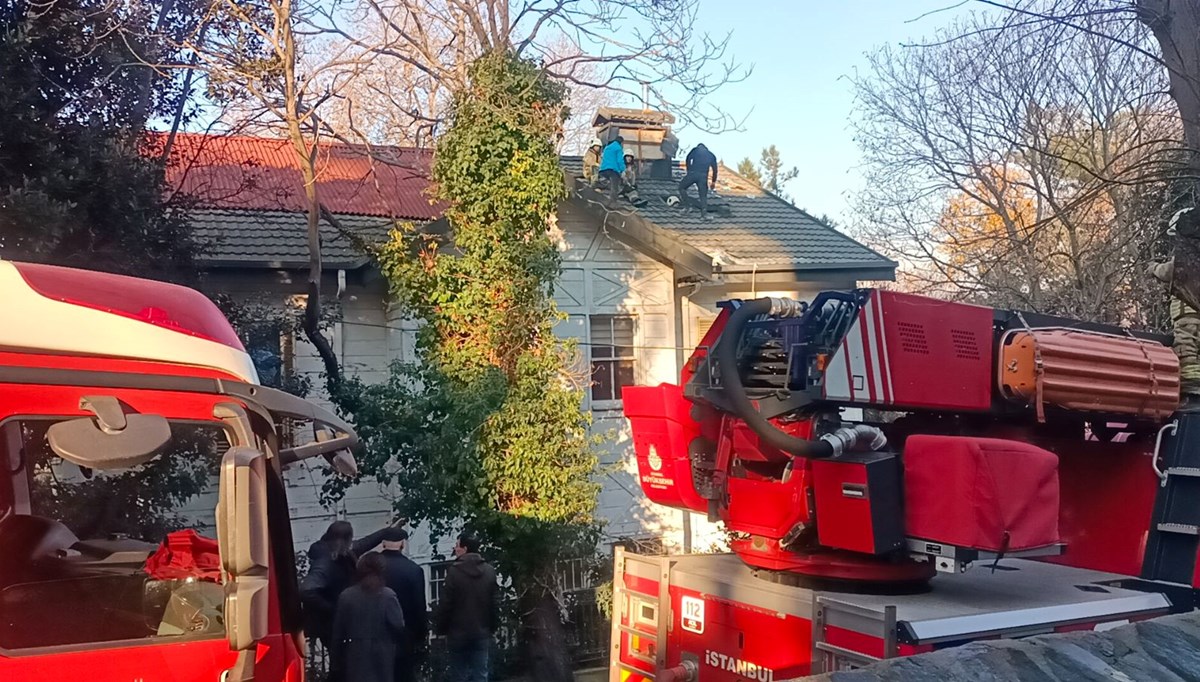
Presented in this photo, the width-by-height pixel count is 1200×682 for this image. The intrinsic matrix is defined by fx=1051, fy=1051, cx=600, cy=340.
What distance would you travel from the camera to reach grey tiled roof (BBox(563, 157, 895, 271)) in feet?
50.4

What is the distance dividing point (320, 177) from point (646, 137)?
6.24 meters

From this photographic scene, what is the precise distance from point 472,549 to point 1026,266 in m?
10.1

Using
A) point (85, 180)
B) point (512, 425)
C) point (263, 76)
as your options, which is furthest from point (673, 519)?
point (85, 180)

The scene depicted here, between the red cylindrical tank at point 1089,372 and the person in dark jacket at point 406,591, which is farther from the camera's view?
the person in dark jacket at point 406,591

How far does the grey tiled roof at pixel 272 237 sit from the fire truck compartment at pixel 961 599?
7021mm

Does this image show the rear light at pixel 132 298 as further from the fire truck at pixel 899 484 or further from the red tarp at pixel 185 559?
A: the fire truck at pixel 899 484

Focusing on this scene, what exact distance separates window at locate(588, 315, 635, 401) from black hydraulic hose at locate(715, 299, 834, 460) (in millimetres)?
8332

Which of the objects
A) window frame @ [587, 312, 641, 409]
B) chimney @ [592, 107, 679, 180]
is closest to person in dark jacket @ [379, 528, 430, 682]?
window frame @ [587, 312, 641, 409]

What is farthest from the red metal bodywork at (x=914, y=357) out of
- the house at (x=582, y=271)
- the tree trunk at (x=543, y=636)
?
the house at (x=582, y=271)

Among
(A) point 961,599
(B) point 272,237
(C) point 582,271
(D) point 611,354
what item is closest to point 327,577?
(A) point 961,599

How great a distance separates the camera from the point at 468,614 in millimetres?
8273

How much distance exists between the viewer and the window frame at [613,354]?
46.3ft

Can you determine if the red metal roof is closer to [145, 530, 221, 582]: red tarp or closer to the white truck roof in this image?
the white truck roof

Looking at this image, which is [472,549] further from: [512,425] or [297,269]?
[297,269]
